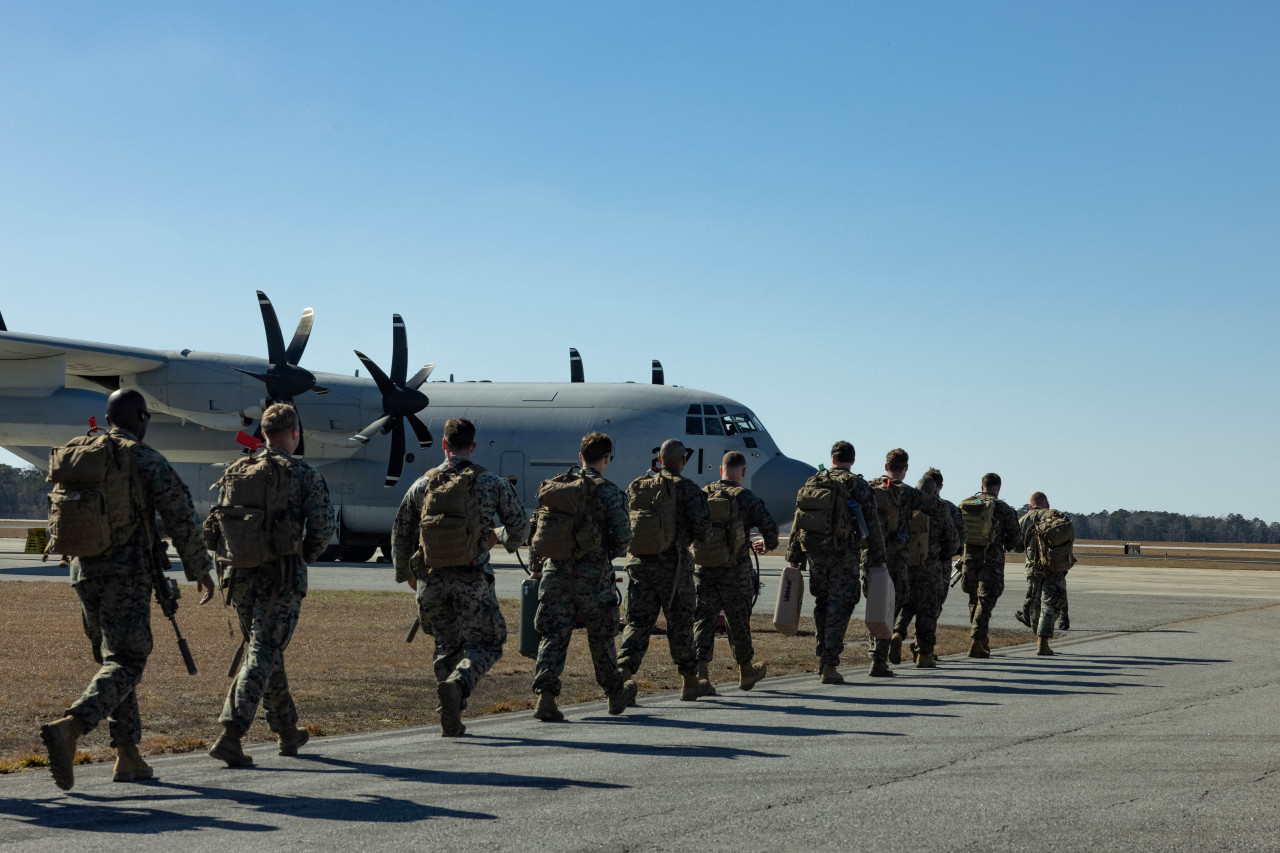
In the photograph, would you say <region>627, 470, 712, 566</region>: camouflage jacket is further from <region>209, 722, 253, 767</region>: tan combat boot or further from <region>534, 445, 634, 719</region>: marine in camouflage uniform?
<region>209, 722, 253, 767</region>: tan combat boot

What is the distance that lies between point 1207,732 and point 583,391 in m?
21.5

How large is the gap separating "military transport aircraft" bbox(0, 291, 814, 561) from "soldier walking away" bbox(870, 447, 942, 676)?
41.7 feet

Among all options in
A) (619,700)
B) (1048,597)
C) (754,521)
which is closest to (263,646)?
(619,700)

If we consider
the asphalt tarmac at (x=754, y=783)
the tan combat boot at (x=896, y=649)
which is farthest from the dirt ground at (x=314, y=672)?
the asphalt tarmac at (x=754, y=783)

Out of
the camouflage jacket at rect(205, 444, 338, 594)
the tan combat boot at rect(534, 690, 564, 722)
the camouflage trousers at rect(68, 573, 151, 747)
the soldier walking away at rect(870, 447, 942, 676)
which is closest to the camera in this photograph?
the camouflage trousers at rect(68, 573, 151, 747)

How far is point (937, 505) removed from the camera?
44.4 ft

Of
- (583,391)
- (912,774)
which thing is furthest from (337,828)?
(583,391)

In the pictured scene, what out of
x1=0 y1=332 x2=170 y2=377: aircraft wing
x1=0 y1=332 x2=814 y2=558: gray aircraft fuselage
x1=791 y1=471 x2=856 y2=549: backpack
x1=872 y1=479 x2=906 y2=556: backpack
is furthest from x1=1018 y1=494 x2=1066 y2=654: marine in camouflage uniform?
x1=0 y1=332 x2=170 y2=377: aircraft wing

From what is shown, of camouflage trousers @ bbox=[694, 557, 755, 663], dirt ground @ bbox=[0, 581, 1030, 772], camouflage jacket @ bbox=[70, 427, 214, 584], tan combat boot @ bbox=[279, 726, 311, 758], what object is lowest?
dirt ground @ bbox=[0, 581, 1030, 772]

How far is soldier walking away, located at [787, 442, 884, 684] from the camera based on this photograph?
11438 millimetres

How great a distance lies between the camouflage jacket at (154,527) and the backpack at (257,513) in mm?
299

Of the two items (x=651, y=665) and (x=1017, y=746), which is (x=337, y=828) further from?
(x=651, y=665)

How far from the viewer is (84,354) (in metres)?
27.0

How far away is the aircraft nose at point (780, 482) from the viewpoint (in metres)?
26.4
